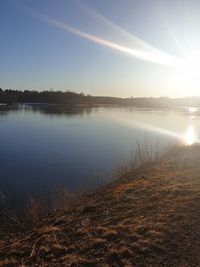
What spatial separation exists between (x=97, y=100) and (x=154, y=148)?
147 metres

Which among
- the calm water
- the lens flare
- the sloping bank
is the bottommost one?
the calm water

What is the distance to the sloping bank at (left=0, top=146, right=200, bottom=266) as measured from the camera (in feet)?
21.5

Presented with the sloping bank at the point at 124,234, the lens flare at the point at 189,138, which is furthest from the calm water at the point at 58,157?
the sloping bank at the point at 124,234

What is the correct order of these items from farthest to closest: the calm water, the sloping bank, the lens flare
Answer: the lens flare, the calm water, the sloping bank

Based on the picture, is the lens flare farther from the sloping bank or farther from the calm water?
the sloping bank

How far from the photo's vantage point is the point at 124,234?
7.74 metres

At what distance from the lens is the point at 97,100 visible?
569 feet

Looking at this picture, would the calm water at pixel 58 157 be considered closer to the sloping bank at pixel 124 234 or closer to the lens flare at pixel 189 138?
the lens flare at pixel 189 138

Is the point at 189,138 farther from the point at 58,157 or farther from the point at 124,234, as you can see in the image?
the point at 124,234

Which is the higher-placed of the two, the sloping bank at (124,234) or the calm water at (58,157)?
the sloping bank at (124,234)

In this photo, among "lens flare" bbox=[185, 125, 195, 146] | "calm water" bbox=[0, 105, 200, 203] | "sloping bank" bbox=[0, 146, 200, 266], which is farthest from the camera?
"lens flare" bbox=[185, 125, 195, 146]

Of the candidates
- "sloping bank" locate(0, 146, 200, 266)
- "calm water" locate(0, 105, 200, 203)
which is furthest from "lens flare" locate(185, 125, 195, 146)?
"sloping bank" locate(0, 146, 200, 266)

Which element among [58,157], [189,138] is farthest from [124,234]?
[189,138]

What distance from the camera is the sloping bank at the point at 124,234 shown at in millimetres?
6539
